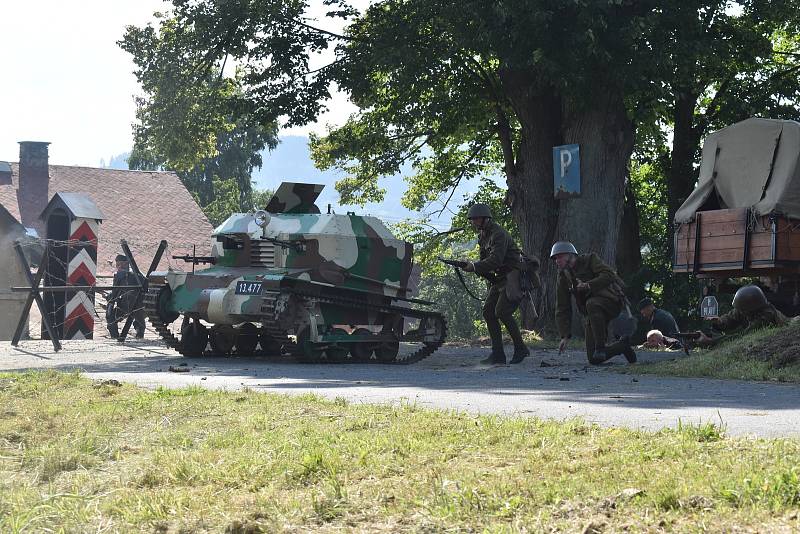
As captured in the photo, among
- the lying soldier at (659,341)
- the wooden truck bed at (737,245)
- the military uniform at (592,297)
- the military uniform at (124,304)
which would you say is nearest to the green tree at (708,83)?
the wooden truck bed at (737,245)

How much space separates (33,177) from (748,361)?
4242 cm

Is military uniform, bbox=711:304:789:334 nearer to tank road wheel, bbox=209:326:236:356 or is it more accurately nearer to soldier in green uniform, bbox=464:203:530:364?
soldier in green uniform, bbox=464:203:530:364

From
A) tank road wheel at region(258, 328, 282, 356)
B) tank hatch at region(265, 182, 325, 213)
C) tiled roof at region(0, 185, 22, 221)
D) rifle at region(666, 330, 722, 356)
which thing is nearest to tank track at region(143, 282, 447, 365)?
tank road wheel at region(258, 328, 282, 356)

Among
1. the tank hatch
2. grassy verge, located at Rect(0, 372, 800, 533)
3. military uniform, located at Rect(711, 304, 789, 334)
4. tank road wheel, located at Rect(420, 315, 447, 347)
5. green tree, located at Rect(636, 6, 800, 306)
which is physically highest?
green tree, located at Rect(636, 6, 800, 306)

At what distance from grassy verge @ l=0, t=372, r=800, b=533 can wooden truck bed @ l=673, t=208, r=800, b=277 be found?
11526 mm

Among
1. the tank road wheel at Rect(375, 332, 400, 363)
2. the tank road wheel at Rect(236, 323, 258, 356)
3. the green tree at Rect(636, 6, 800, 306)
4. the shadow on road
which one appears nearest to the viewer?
the shadow on road

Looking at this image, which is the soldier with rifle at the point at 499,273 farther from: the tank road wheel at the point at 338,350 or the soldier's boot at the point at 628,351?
the tank road wheel at the point at 338,350

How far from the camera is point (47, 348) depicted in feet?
74.3

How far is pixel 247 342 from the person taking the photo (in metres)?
21.6

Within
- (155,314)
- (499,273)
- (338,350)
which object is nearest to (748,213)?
(499,273)

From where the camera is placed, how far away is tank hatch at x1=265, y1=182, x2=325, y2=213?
2191 cm

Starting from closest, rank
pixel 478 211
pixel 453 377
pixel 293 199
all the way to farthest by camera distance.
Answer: pixel 453 377
pixel 478 211
pixel 293 199

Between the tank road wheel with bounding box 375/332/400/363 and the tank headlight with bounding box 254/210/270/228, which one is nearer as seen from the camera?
the tank road wheel with bounding box 375/332/400/363

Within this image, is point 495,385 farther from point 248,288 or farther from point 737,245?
point 737,245
